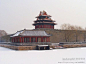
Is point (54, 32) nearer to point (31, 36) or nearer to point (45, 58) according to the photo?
point (31, 36)

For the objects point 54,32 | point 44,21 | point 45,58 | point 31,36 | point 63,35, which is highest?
point 44,21

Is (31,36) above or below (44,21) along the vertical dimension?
below

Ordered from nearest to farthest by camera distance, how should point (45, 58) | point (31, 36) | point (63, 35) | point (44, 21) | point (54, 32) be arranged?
point (45, 58), point (31, 36), point (54, 32), point (63, 35), point (44, 21)

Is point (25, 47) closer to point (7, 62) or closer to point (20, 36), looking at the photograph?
point (20, 36)

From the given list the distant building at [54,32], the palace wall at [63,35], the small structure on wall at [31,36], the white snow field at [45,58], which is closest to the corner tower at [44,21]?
the distant building at [54,32]

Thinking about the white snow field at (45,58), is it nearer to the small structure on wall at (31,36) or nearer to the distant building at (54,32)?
the small structure on wall at (31,36)

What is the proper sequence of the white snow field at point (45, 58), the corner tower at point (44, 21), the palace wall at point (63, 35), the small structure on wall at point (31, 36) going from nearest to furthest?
the white snow field at point (45, 58) < the small structure on wall at point (31, 36) < the palace wall at point (63, 35) < the corner tower at point (44, 21)

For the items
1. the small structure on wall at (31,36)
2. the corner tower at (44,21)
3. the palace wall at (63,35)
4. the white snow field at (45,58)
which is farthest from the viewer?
the corner tower at (44,21)

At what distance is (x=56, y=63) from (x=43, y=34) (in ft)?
Result: 53.2

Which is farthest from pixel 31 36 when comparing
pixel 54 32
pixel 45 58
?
pixel 54 32

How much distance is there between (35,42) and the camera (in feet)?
107

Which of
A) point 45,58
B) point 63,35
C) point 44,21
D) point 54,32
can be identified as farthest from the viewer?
point 44,21

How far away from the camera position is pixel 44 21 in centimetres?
4722

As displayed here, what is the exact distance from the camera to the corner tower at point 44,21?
46.9 meters
